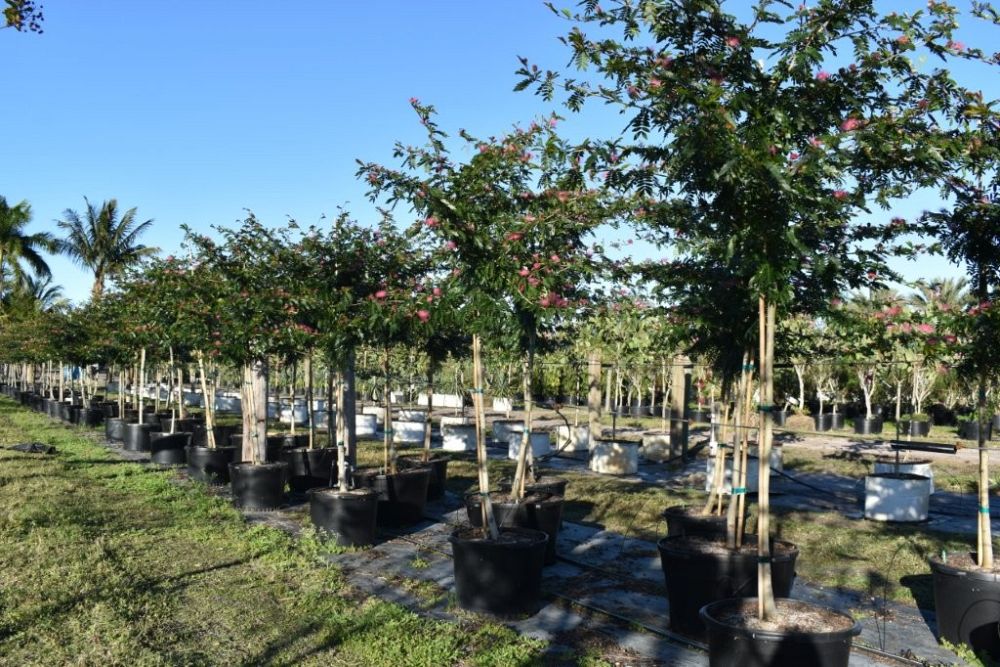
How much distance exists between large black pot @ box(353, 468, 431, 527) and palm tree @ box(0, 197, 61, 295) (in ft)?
97.0

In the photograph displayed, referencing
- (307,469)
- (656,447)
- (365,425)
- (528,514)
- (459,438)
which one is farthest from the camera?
(365,425)

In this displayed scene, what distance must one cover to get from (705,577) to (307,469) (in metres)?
7.74

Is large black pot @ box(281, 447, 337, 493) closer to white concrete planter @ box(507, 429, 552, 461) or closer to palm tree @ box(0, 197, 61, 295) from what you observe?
white concrete planter @ box(507, 429, 552, 461)

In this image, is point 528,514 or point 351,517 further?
point 351,517

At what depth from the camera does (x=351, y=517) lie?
848 cm

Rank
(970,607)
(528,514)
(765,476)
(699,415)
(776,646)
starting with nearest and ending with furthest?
(776,646), (765,476), (970,607), (528,514), (699,415)

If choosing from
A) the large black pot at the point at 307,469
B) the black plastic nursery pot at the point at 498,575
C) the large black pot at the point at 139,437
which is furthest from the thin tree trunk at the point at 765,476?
the large black pot at the point at 139,437

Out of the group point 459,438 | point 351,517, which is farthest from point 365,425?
point 351,517

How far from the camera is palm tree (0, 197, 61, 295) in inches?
1335

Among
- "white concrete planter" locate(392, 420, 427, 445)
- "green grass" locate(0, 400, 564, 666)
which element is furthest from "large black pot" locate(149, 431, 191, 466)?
"white concrete planter" locate(392, 420, 427, 445)

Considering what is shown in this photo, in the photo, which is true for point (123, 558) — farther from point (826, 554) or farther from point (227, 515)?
point (826, 554)

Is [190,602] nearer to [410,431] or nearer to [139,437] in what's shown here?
[139,437]

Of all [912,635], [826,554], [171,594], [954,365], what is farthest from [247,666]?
[826,554]

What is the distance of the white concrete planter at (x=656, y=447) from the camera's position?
17.1 meters
